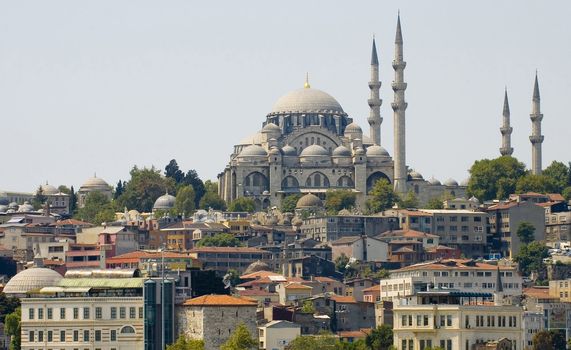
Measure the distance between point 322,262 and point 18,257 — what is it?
56.1ft

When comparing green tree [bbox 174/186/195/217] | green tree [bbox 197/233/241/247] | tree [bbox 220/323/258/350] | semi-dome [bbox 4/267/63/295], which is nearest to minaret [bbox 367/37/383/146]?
green tree [bbox 174/186/195/217]

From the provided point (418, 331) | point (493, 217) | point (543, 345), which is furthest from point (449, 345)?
point (493, 217)

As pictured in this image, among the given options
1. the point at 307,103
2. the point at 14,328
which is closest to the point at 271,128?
the point at 307,103

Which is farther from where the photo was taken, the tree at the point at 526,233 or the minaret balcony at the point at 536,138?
the minaret balcony at the point at 536,138

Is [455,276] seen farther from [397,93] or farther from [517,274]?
[397,93]

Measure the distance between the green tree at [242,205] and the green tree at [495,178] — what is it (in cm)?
1432

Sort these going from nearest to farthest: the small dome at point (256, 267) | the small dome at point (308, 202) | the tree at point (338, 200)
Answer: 1. the small dome at point (256, 267)
2. the tree at point (338, 200)
3. the small dome at point (308, 202)

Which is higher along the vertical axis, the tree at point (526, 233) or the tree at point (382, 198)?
the tree at point (382, 198)

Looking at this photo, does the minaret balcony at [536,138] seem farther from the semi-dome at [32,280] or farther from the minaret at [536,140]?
the semi-dome at [32,280]

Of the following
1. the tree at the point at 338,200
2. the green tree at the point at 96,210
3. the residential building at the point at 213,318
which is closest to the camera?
the residential building at the point at 213,318

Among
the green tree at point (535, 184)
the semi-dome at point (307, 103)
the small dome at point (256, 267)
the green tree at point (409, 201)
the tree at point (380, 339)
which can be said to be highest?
the semi-dome at point (307, 103)

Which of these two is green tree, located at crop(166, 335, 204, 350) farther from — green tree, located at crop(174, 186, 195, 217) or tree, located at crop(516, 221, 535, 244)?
green tree, located at crop(174, 186, 195, 217)

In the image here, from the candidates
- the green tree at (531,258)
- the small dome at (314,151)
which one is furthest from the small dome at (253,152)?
the green tree at (531,258)

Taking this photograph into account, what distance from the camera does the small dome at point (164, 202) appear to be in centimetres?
16388
